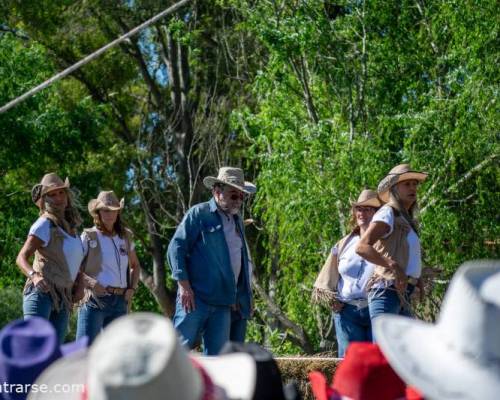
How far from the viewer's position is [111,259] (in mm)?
9273

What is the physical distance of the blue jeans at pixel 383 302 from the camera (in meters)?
7.99

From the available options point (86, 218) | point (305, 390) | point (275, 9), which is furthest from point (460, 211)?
point (86, 218)

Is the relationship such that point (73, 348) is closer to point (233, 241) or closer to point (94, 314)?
point (233, 241)

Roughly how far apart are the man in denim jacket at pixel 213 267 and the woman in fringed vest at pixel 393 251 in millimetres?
965

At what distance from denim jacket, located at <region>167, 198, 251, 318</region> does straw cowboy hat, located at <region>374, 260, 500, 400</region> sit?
4.82 meters

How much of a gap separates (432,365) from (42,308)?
16.7ft

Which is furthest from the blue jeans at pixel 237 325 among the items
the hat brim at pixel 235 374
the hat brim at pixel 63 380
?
the hat brim at pixel 63 380

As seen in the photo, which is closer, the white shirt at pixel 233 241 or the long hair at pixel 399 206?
the long hair at pixel 399 206

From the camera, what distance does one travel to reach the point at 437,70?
520 inches

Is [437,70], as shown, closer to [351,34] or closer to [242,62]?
[351,34]

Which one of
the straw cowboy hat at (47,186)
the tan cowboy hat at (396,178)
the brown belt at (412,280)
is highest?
the tan cowboy hat at (396,178)

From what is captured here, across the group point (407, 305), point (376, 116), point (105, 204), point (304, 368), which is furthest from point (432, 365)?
point (376, 116)

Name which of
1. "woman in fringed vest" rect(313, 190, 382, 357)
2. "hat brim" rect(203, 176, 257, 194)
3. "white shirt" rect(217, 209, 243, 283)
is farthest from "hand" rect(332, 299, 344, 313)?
"hat brim" rect(203, 176, 257, 194)

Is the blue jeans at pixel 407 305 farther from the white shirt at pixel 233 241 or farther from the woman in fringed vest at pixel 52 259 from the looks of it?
the woman in fringed vest at pixel 52 259
